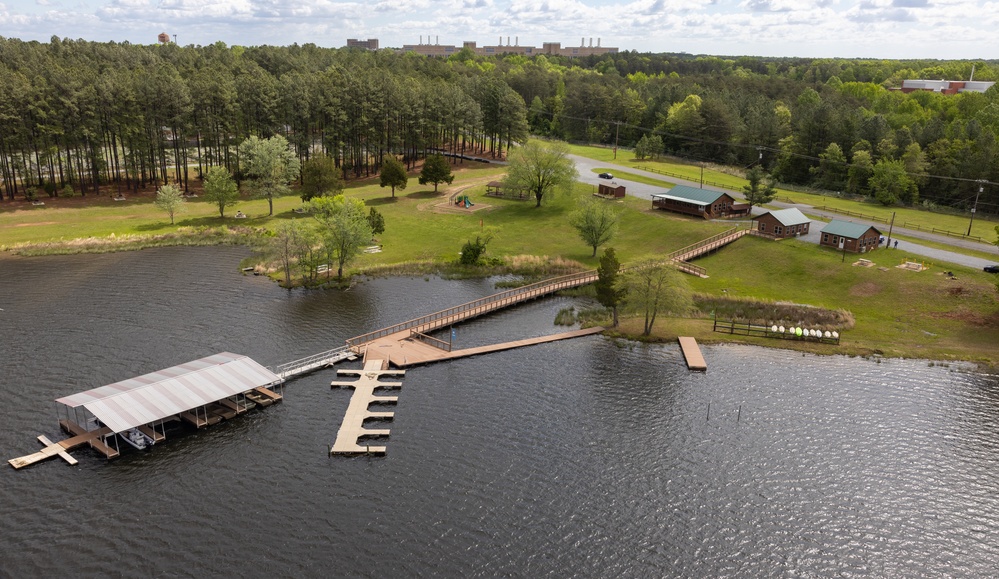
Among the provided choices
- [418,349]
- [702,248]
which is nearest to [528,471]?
[418,349]

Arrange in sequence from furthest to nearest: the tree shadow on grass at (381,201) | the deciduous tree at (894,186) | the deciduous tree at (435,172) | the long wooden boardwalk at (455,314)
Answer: the deciduous tree at (435,172)
the tree shadow on grass at (381,201)
the deciduous tree at (894,186)
the long wooden boardwalk at (455,314)

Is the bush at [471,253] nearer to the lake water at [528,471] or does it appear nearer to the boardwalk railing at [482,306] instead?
the boardwalk railing at [482,306]

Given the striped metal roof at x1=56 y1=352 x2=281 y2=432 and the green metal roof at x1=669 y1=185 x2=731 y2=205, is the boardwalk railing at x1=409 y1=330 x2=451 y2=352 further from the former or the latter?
the green metal roof at x1=669 y1=185 x2=731 y2=205

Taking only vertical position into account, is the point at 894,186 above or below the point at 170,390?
above

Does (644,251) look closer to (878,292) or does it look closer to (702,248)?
(702,248)

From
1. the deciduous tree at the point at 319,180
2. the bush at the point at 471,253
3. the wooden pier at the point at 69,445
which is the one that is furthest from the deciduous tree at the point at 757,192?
the wooden pier at the point at 69,445

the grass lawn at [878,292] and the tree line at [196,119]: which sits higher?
the tree line at [196,119]
